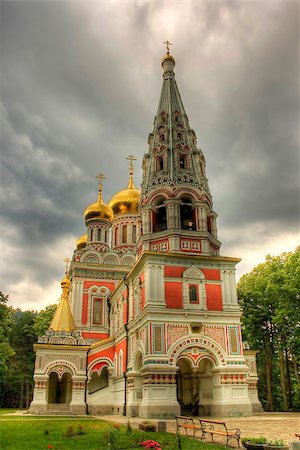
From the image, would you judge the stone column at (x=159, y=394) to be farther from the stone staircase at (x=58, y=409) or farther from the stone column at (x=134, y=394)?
the stone staircase at (x=58, y=409)

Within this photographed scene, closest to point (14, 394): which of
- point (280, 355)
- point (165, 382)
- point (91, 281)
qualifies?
point (91, 281)

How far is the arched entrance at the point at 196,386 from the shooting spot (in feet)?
64.4

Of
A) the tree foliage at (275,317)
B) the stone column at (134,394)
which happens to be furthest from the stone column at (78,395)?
the tree foliage at (275,317)

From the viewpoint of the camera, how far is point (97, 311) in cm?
3166

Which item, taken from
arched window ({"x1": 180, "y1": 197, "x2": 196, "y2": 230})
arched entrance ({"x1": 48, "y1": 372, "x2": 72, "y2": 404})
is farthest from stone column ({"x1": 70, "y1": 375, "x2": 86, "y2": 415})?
arched window ({"x1": 180, "y1": 197, "x2": 196, "y2": 230})

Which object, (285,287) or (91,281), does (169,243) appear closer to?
(285,287)

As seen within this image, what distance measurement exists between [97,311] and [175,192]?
1334 cm

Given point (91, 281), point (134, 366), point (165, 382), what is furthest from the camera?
point (91, 281)

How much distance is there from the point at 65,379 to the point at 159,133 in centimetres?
1689

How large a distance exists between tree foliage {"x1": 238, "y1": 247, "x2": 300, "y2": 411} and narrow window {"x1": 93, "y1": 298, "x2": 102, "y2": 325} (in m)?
10.7

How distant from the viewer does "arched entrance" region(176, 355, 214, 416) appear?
19625mm

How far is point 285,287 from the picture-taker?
82.4 feet

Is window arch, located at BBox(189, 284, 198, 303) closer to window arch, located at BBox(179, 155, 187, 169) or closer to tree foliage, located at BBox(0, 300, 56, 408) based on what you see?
window arch, located at BBox(179, 155, 187, 169)

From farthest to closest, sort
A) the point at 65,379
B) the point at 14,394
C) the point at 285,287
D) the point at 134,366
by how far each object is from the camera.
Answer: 1. the point at 14,394
2. the point at 65,379
3. the point at 285,287
4. the point at 134,366
